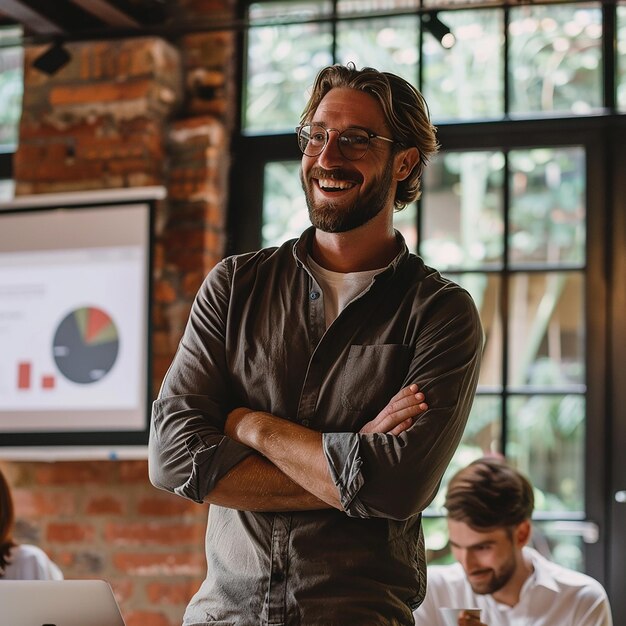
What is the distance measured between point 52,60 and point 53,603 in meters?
2.82

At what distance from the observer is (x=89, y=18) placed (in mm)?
4254

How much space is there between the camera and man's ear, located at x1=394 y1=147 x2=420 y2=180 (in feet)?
6.47

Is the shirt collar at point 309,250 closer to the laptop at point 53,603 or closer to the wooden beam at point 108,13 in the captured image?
the laptop at point 53,603

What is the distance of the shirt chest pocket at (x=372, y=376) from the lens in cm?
181

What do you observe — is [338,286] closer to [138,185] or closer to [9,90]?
[138,185]

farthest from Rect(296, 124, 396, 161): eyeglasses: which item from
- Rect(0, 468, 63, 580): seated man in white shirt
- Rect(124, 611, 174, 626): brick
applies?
Rect(124, 611, 174, 626): brick

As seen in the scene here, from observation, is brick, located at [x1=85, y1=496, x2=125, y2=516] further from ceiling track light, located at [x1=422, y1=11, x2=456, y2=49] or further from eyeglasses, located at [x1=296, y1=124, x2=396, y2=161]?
eyeglasses, located at [x1=296, y1=124, x2=396, y2=161]

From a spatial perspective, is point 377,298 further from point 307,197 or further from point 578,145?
point 578,145

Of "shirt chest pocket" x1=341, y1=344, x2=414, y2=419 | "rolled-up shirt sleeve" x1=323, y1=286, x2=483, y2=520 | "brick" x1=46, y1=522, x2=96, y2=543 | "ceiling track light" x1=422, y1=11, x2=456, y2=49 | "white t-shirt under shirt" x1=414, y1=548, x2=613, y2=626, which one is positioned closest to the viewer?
"rolled-up shirt sleeve" x1=323, y1=286, x2=483, y2=520

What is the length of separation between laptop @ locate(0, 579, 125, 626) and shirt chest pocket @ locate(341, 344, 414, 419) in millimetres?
498

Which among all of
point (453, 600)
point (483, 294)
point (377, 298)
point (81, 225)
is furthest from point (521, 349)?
point (377, 298)

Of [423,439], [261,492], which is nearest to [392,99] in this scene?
[423,439]

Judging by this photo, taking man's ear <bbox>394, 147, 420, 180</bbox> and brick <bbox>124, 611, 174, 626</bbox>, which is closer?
man's ear <bbox>394, 147, 420, 180</bbox>

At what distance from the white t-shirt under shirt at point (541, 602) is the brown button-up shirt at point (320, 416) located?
4.29 ft
